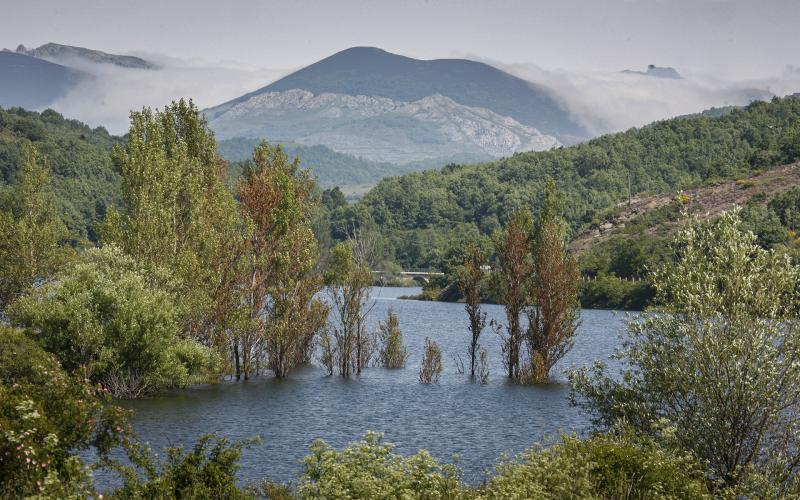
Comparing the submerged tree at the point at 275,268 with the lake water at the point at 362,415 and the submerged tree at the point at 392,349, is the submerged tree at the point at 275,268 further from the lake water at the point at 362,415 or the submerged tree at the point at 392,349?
the submerged tree at the point at 392,349

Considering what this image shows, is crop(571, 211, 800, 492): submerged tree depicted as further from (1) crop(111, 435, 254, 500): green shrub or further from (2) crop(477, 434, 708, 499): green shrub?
(1) crop(111, 435, 254, 500): green shrub

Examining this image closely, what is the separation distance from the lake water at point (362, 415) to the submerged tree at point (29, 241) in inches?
1138

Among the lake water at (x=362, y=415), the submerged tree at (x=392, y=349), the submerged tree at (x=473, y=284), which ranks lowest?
the lake water at (x=362, y=415)

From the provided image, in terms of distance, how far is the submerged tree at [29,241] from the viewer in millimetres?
77875

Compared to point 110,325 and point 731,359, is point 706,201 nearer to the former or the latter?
point 110,325

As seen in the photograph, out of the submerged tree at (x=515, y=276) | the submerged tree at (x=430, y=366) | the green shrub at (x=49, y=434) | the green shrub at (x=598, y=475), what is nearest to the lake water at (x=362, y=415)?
the submerged tree at (x=430, y=366)

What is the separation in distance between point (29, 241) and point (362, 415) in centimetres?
4448

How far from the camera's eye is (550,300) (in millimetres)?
62406

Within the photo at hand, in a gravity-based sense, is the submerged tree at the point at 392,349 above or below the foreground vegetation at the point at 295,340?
Answer: below

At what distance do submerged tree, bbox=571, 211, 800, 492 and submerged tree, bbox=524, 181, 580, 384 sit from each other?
110 feet

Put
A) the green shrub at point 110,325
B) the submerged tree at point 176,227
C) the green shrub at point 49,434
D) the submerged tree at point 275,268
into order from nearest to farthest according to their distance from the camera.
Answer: the green shrub at point 49,434 → the green shrub at point 110,325 → the submerged tree at point 176,227 → the submerged tree at point 275,268

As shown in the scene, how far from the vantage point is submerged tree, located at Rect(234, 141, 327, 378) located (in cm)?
6062

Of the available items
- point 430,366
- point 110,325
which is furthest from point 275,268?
point 110,325

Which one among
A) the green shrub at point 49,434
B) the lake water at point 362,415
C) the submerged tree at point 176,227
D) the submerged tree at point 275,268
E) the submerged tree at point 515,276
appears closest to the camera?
the green shrub at point 49,434
